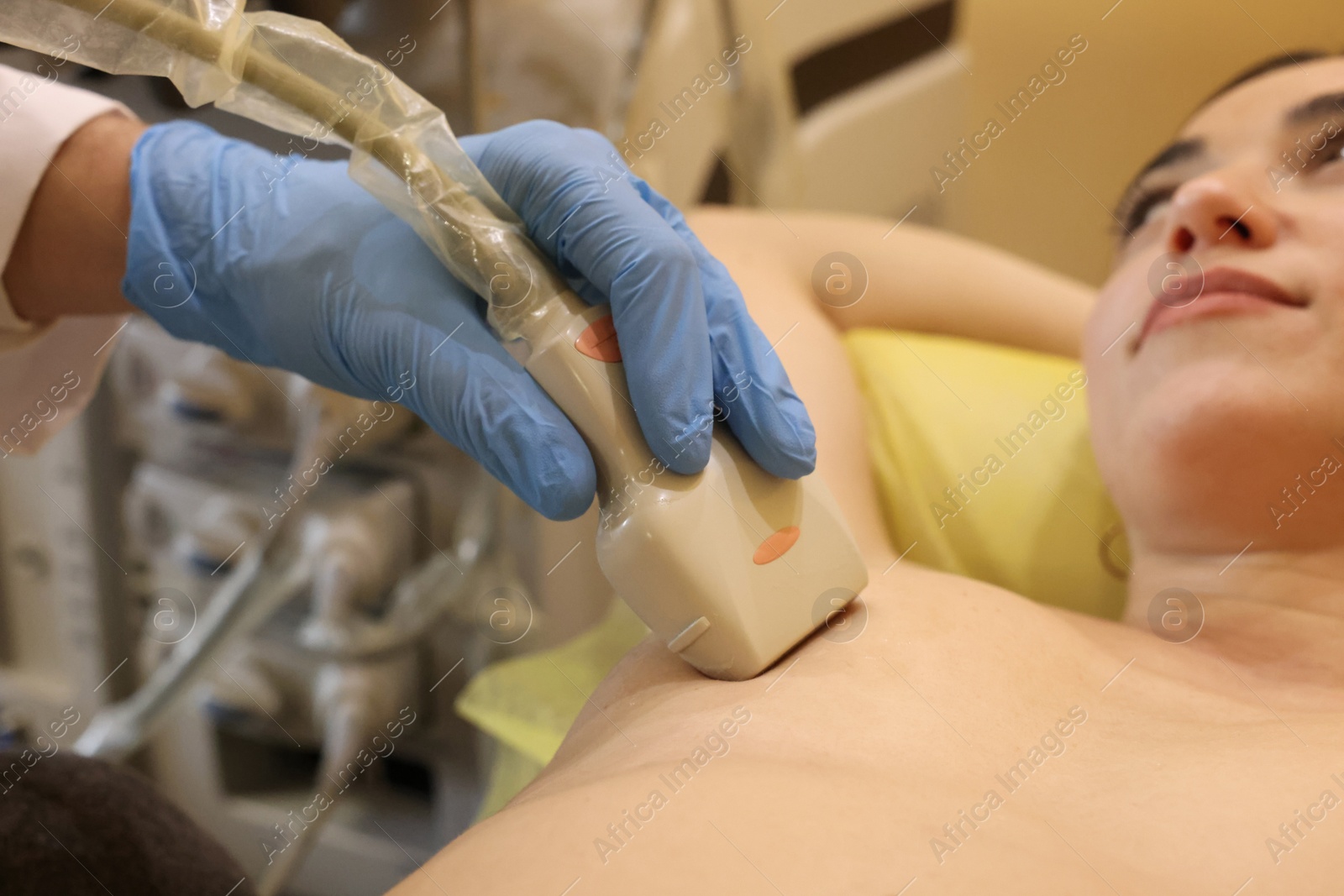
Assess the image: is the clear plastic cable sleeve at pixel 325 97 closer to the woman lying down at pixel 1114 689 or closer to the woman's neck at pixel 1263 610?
the woman lying down at pixel 1114 689

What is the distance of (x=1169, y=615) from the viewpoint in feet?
3.07

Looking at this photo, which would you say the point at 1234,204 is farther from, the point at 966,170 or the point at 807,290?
the point at 966,170

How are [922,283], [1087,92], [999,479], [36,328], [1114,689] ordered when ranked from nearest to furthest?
[1114,689]
[36,328]
[999,479]
[922,283]
[1087,92]

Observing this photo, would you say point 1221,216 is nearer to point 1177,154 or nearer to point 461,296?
point 1177,154

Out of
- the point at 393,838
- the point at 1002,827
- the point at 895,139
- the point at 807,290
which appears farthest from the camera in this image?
the point at 895,139

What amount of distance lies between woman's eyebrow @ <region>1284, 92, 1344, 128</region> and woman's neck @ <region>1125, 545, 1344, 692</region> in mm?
392

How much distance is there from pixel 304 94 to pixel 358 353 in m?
0.20

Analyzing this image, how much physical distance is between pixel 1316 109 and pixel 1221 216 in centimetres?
14

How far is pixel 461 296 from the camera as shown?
76 centimetres

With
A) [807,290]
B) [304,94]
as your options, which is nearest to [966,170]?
[807,290]

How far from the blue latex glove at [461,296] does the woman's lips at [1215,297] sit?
391 millimetres

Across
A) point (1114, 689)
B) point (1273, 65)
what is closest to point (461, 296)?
point (1114, 689)

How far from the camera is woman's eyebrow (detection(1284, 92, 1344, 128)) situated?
0.90m

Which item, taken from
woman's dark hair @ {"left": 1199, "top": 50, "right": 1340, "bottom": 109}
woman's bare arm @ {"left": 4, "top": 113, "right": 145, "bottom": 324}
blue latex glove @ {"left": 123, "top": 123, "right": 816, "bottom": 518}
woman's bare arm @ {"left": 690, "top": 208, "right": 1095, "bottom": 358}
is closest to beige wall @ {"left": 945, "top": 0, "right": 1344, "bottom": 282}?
woman's bare arm @ {"left": 690, "top": 208, "right": 1095, "bottom": 358}
